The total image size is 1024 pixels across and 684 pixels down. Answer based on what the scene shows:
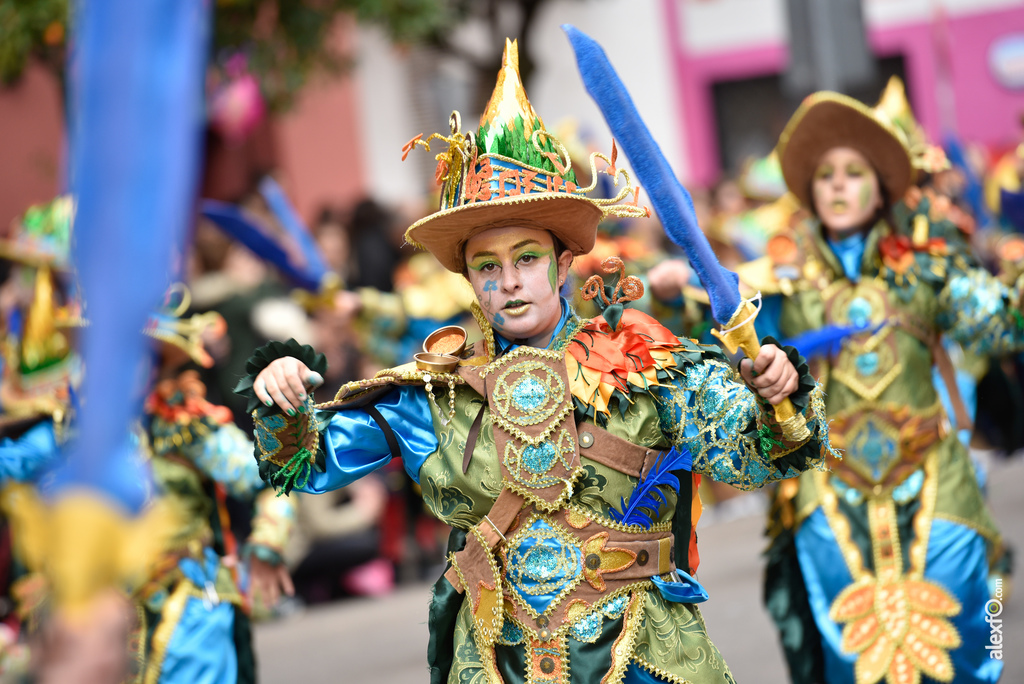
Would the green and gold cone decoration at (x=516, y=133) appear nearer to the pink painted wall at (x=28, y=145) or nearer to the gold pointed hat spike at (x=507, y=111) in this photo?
the gold pointed hat spike at (x=507, y=111)

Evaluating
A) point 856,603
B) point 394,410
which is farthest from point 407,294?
point 394,410

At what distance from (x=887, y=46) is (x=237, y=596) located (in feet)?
54.9

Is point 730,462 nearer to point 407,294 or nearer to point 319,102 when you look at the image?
point 407,294

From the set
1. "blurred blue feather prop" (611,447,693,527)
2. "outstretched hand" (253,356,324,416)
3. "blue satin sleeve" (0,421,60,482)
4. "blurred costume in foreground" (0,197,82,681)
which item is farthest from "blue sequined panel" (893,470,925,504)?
"blue satin sleeve" (0,421,60,482)

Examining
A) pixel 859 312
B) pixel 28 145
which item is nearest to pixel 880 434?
pixel 859 312

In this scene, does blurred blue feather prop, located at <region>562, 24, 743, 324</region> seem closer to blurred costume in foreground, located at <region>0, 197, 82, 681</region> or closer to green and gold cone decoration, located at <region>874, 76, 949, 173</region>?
blurred costume in foreground, located at <region>0, 197, 82, 681</region>

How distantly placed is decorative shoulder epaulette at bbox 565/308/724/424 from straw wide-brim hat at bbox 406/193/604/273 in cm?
23

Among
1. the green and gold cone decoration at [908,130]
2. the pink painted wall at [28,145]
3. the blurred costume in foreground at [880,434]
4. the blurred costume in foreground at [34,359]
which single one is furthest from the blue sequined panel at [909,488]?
the pink painted wall at [28,145]

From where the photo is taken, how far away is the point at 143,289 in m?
1.18

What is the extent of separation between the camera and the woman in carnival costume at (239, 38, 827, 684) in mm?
2861

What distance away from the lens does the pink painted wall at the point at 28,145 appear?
427 inches

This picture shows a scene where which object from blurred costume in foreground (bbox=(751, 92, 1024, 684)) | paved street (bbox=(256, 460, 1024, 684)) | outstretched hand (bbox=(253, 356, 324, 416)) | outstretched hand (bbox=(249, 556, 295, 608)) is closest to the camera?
outstretched hand (bbox=(253, 356, 324, 416))

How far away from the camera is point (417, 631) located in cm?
748

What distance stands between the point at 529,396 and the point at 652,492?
1.18 feet
